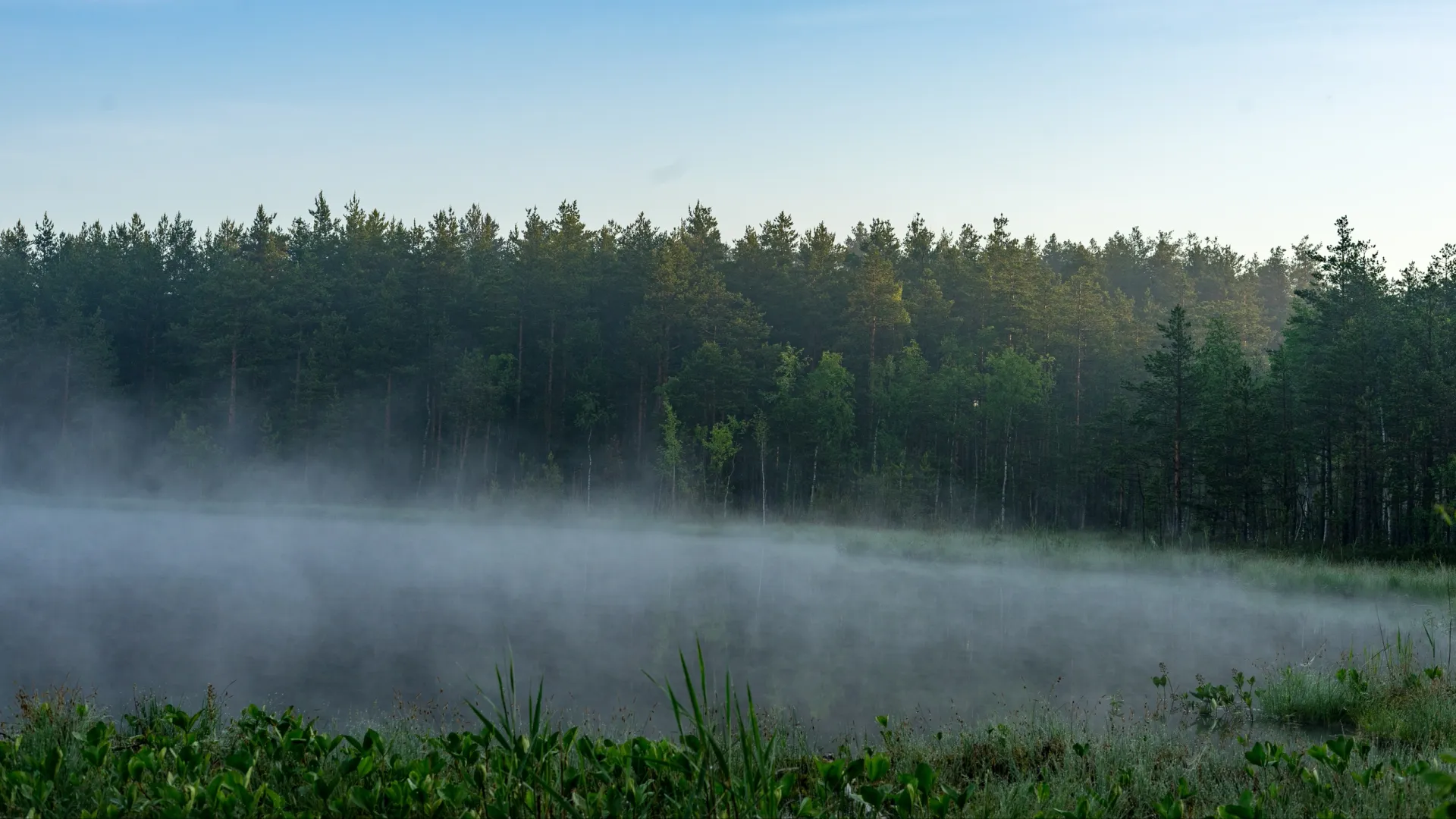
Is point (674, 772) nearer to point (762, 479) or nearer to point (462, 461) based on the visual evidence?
point (762, 479)

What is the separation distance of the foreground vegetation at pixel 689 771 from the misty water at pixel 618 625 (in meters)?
2.23

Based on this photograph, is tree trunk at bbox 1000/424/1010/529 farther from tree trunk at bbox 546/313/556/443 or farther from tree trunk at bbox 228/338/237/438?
tree trunk at bbox 228/338/237/438

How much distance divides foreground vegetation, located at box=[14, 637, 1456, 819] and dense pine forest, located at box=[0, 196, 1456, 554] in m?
37.3

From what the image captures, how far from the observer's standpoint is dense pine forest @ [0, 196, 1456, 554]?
53562 millimetres

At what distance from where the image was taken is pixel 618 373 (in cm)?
6122

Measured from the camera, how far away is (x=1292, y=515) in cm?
4203

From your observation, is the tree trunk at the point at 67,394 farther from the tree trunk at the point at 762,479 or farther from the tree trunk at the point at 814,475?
the tree trunk at the point at 814,475

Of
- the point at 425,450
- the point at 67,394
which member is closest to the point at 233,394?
the point at 425,450

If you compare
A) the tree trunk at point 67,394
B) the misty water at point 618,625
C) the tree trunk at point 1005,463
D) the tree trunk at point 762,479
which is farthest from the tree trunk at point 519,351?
the misty water at point 618,625

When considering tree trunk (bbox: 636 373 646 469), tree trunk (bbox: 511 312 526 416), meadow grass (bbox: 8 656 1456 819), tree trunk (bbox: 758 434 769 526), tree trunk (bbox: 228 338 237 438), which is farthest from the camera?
tree trunk (bbox: 511 312 526 416)

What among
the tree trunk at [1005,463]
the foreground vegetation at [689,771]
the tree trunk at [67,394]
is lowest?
the foreground vegetation at [689,771]

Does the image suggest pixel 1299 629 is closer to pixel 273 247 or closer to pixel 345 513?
pixel 345 513

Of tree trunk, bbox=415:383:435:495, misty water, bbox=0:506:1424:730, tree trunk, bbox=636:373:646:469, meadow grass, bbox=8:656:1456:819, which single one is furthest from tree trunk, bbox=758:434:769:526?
meadow grass, bbox=8:656:1456:819

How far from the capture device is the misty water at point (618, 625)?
38.4ft
